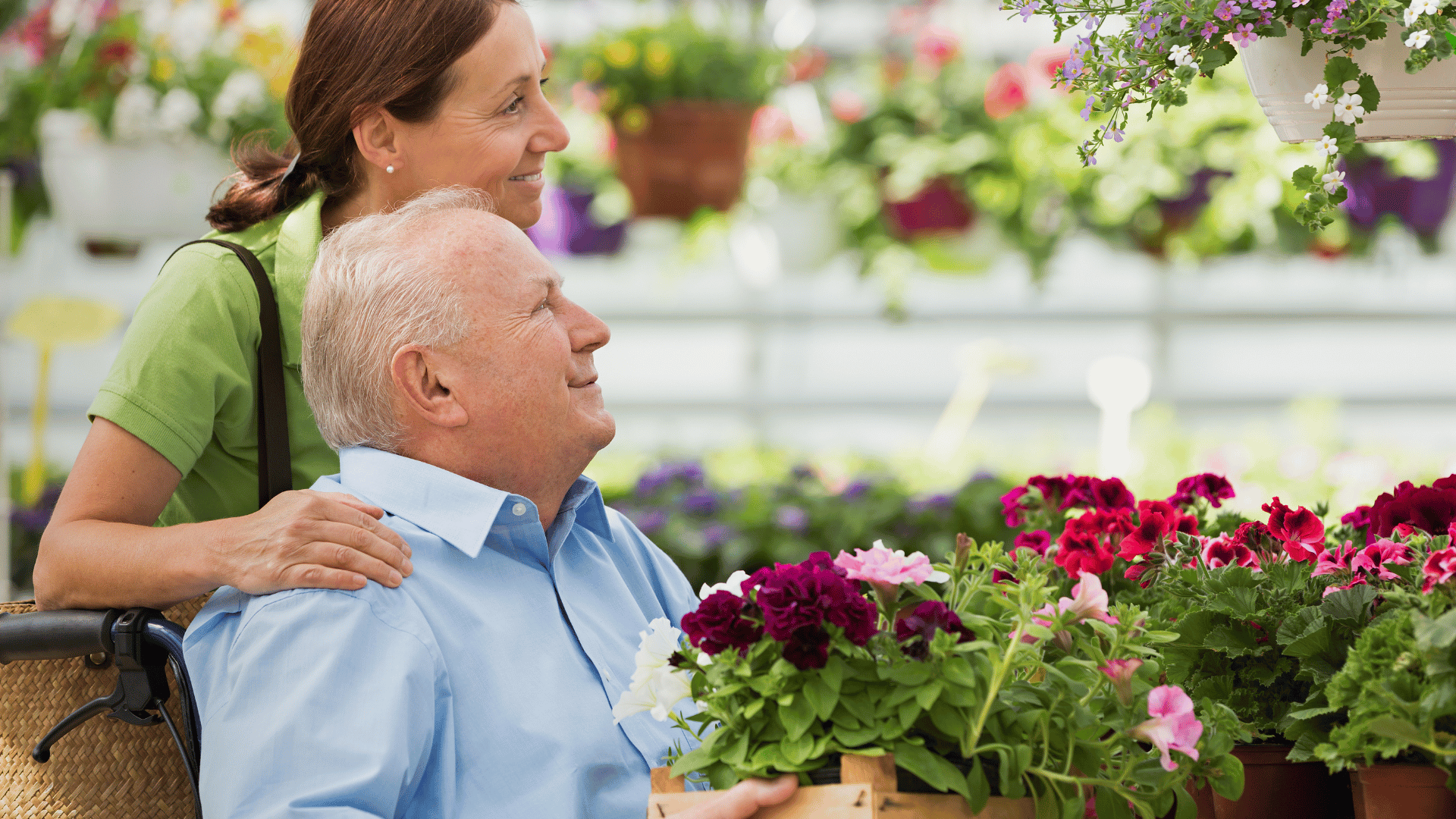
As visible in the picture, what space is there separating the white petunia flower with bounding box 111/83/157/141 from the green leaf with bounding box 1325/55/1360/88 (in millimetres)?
2627

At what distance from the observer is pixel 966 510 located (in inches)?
125

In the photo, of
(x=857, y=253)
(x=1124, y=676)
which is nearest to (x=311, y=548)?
(x=1124, y=676)

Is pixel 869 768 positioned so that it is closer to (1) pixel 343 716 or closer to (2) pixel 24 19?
(1) pixel 343 716

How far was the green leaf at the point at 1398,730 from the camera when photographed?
2.85ft

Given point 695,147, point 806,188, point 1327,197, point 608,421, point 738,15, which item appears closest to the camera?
point 1327,197

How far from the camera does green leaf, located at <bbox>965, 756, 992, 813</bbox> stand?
0.91 m

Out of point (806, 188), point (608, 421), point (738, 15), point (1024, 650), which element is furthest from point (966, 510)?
point (1024, 650)

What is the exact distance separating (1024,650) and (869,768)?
153 millimetres

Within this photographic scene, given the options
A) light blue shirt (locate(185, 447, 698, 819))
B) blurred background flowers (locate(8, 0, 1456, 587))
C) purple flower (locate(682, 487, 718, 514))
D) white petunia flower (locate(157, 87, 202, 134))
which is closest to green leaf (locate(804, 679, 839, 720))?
light blue shirt (locate(185, 447, 698, 819))

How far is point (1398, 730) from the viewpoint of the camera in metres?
0.87

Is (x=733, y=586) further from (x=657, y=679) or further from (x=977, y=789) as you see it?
(x=977, y=789)

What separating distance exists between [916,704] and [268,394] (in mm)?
884

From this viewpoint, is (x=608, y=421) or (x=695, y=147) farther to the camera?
(x=695, y=147)

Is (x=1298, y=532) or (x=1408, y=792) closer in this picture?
(x=1408, y=792)
